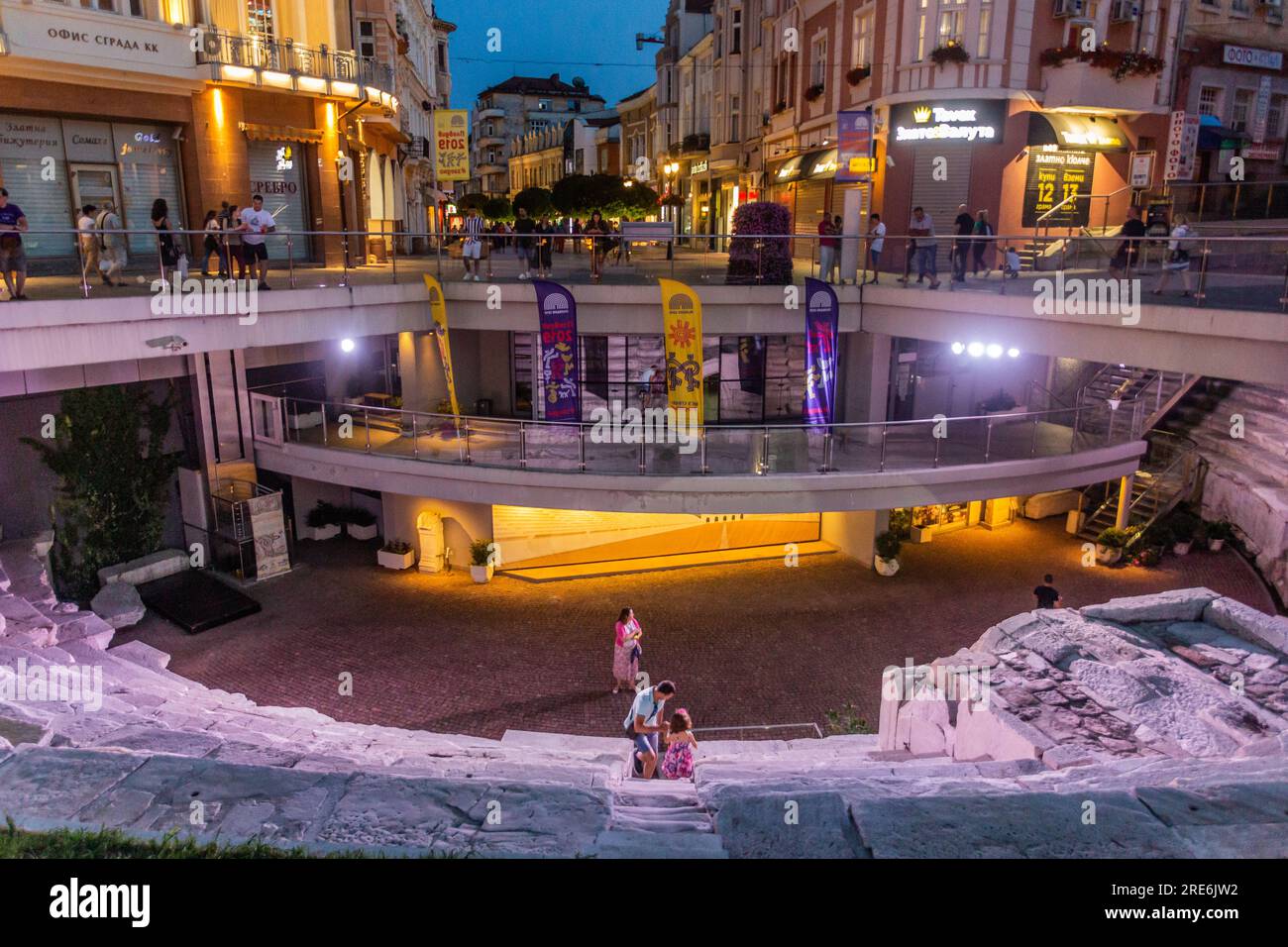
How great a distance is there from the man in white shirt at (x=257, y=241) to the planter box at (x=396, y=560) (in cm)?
599

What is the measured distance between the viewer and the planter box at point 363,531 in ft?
67.2

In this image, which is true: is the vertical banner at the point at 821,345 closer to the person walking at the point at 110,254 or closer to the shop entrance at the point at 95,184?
the person walking at the point at 110,254

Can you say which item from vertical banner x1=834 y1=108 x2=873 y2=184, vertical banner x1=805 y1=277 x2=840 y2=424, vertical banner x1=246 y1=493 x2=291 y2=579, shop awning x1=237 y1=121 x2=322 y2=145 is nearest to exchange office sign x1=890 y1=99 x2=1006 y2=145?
vertical banner x1=834 y1=108 x2=873 y2=184

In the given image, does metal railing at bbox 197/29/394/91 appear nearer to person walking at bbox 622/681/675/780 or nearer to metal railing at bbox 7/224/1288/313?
metal railing at bbox 7/224/1288/313

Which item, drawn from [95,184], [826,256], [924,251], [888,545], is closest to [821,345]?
[826,256]

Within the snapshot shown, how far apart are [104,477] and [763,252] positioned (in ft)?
47.7

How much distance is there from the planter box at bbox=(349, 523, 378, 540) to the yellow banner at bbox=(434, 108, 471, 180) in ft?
39.6

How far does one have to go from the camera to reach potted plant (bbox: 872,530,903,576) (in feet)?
60.1

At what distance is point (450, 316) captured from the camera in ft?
66.1

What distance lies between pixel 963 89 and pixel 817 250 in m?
6.32

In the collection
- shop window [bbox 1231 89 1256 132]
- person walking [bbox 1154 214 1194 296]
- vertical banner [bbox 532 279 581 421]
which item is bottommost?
vertical banner [bbox 532 279 581 421]

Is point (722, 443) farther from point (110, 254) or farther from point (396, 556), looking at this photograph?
point (110, 254)
